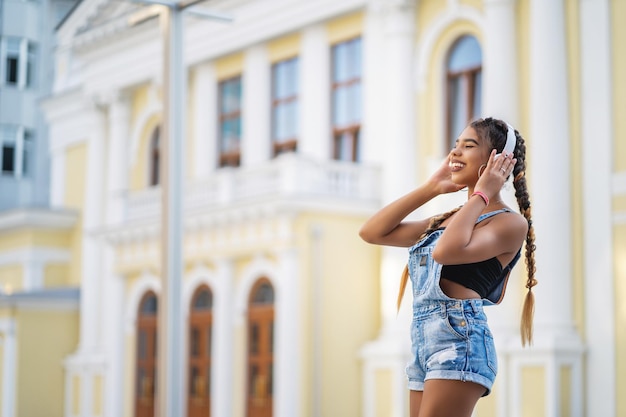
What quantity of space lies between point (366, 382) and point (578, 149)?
6161 millimetres

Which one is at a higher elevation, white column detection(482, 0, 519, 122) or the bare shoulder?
white column detection(482, 0, 519, 122)

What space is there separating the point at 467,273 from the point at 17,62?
38014mm

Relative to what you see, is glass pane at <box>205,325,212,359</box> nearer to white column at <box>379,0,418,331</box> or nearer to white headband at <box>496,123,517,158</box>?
white column at <box>379,0,418,331</box>

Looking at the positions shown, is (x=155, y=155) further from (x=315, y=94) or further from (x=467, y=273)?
(x=467, y=273)

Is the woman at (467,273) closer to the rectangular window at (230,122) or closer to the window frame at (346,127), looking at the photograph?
the window frame at (346,127)

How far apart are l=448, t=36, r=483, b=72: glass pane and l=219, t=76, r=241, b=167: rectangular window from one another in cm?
678

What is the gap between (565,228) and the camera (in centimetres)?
2073

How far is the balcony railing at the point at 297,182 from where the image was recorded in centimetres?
2408

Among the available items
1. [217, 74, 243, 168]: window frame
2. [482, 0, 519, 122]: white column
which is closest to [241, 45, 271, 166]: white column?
[217, 74, 243, 168]: window frame

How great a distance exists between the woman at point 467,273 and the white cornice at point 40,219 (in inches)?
1257

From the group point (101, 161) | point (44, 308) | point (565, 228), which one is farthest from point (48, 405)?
point (565, 228)

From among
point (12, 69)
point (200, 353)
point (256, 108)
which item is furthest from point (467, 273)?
point (12, 69)

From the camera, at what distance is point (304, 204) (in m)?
24.0

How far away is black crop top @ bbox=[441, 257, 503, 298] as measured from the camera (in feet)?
13.0
